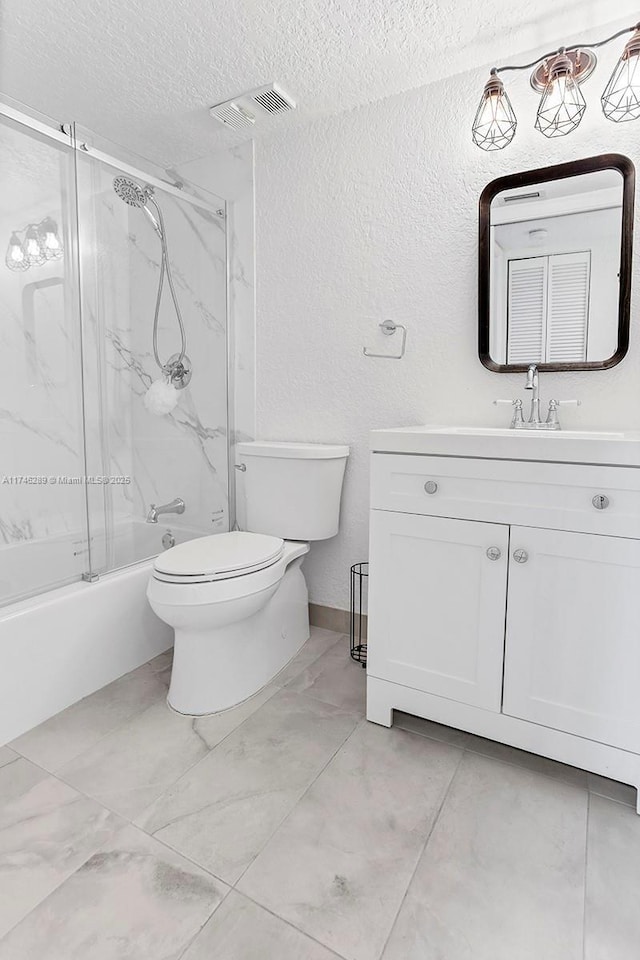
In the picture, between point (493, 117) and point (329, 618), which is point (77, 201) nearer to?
Answer: point (493, 117)

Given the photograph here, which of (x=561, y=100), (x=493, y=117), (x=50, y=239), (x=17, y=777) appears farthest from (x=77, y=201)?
(x=17, y=777)

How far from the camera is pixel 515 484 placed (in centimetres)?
132

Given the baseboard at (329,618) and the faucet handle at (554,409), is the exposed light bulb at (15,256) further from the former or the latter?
the faucet handle at (554,409)

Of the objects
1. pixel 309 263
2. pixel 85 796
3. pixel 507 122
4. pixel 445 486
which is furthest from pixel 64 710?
pixel 507 122

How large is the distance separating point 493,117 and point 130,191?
1.30 m

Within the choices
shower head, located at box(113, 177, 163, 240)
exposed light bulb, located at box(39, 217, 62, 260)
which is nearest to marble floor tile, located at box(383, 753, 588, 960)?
exposed light bulb, located at box(39, 217, 62, 260)

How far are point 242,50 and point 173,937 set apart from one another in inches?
91.3

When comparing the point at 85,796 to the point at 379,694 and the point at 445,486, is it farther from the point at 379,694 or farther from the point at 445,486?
the point at 445,486

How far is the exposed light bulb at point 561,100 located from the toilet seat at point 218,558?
5.10 ft

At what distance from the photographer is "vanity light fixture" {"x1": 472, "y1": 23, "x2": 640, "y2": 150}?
→ 1459mm

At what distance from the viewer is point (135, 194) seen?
2021mm

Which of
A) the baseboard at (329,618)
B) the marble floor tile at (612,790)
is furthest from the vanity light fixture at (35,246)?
the marble floor tile at (612,790)

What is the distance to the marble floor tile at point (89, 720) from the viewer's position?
1.45m

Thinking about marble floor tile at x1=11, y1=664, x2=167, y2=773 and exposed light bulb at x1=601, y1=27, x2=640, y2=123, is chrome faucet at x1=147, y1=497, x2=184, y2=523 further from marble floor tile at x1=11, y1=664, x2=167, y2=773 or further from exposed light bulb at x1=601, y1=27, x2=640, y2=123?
exposed light bulb at x1=601, y1=27, x2=640, y2=123
